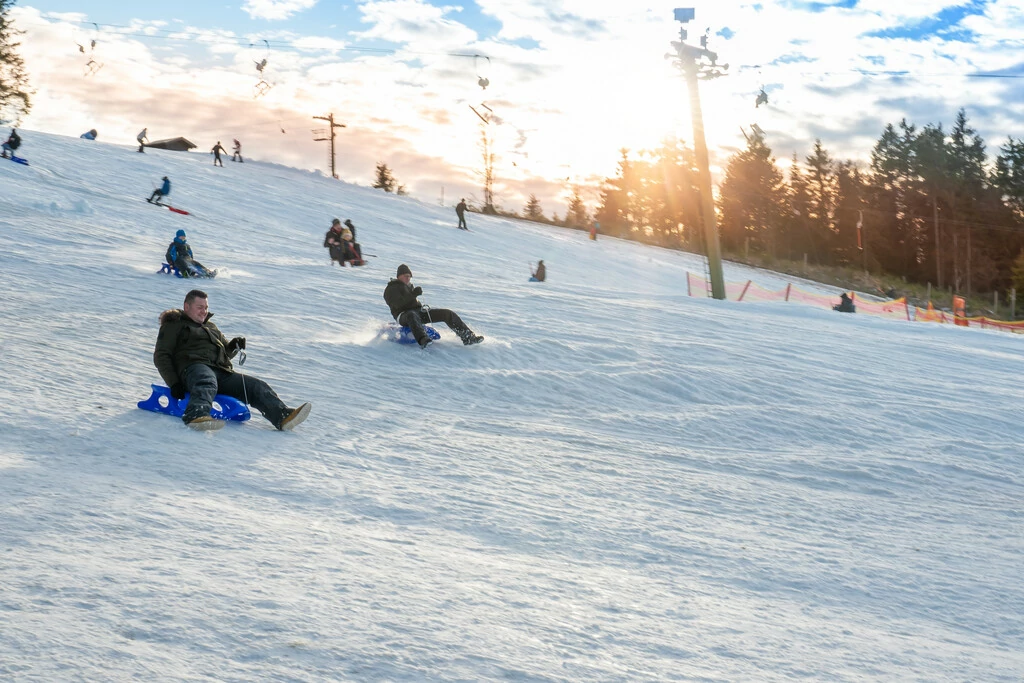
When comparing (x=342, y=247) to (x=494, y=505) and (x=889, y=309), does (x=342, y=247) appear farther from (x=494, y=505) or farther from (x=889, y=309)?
(x=889, y=309)

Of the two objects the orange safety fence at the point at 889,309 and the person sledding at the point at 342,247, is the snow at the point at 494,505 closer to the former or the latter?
the person sledding at the point at 342,247

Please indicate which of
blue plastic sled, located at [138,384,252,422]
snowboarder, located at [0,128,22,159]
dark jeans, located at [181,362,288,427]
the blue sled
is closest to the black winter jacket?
dark jeans, located at [181,362,288,427]

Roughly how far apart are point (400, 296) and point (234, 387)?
470 cm

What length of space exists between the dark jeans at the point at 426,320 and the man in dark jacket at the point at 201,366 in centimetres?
426

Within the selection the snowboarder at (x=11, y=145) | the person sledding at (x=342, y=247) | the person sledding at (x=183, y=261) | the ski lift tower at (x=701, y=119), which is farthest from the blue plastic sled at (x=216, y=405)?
the snowboarder at (x=11, y=145)

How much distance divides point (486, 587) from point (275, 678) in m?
1.32

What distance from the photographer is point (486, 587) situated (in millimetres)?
4121

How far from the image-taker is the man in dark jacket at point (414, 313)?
37.1ft

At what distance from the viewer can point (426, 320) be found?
11531 mm

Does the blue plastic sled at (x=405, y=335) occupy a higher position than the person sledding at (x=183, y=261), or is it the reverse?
the person sledding at (x=183, y=261)

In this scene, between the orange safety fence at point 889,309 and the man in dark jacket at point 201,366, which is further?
the orange safety fence at point 889,309

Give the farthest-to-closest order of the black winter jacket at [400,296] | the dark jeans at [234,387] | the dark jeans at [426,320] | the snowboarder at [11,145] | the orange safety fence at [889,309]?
the snowboarder at [11,145] < the orange safety fence at [889,309] < the black winter jacket at [400,296] < the dark jeans at [426,320] < the dark jeans at [234,387]

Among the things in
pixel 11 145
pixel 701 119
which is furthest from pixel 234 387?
pixel 11 145

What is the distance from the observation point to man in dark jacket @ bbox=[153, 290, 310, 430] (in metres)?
6.68
